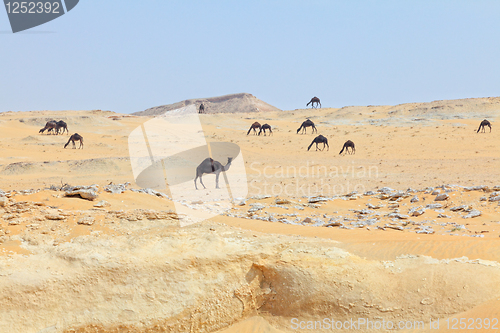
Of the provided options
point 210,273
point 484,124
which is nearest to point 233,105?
point 484,124

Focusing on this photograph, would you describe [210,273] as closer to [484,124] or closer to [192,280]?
[192,280]

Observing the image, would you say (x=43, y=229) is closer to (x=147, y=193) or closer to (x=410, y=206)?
(x=147, y=193)

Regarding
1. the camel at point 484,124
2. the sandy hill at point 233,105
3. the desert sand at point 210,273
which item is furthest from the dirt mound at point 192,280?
the sandy hill at point 233,105

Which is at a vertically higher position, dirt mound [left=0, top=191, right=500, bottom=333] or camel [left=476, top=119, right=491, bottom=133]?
dirt mound [left=0, top=191, right=500, bottom=333]

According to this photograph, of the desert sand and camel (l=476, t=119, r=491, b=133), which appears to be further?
camel (l=476, t=119, r=491, b=133)

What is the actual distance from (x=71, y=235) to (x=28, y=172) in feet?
46.2

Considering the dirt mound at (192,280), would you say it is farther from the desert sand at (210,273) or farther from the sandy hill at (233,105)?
the sandy hill at (233,105)

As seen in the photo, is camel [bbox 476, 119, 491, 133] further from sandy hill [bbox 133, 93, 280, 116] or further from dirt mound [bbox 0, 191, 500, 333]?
sandy hill [bbox 133, 93, 280, 116]

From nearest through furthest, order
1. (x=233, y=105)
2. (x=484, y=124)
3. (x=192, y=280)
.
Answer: (x=192, y=280)
(x=484, y=124)
(x=233, y=105)

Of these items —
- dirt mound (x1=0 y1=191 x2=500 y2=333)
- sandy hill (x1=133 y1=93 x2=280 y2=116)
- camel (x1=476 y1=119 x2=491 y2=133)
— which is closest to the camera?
dirt mound (x1=0 y1=191 x2=500 y2=333)

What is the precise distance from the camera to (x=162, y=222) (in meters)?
5.58

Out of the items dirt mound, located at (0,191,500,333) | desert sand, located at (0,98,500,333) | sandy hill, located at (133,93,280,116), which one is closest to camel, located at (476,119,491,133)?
desert sand, located at (0,98,500,333)

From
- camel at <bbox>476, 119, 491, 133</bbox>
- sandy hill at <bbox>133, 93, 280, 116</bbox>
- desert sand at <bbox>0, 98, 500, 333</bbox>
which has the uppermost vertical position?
sandy hill at <bbox>133, 93, 280, 116</bbox>

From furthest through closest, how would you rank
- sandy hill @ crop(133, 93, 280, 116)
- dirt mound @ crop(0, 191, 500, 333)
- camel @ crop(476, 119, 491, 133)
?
1. sandy hill @ crop(133, 93, 280, 116)
2. camel @ crop(476, 119, 491, 133)
3. dirt mound @ crop(0, 191, 500, 333)
